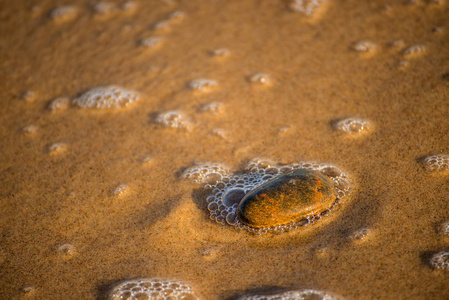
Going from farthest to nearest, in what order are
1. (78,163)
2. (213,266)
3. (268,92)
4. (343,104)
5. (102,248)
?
1. (268,92)
2. (343,104)
3. (78,163)
4. (102,248)
5. (213,266)

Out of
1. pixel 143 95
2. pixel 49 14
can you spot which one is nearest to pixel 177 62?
pixel 143 95

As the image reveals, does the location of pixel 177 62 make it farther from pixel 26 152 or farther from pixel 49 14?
pixel 49 14

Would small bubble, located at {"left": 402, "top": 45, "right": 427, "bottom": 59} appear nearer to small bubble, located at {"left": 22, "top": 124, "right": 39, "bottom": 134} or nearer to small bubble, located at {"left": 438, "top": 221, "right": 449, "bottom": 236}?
small bubble, located at {"left": 438, "top": 221, "right": 449, "bottom": 236}

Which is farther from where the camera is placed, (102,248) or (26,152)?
(26,152)

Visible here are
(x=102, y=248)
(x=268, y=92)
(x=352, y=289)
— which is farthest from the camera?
(x=268, y=92)

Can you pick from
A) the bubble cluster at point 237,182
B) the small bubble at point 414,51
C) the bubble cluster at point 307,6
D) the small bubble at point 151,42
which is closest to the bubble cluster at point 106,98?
the small bubble at point 151,42

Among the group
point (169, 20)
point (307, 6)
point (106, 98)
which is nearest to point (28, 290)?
point (106, 98)

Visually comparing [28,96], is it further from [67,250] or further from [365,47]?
[365,47]
